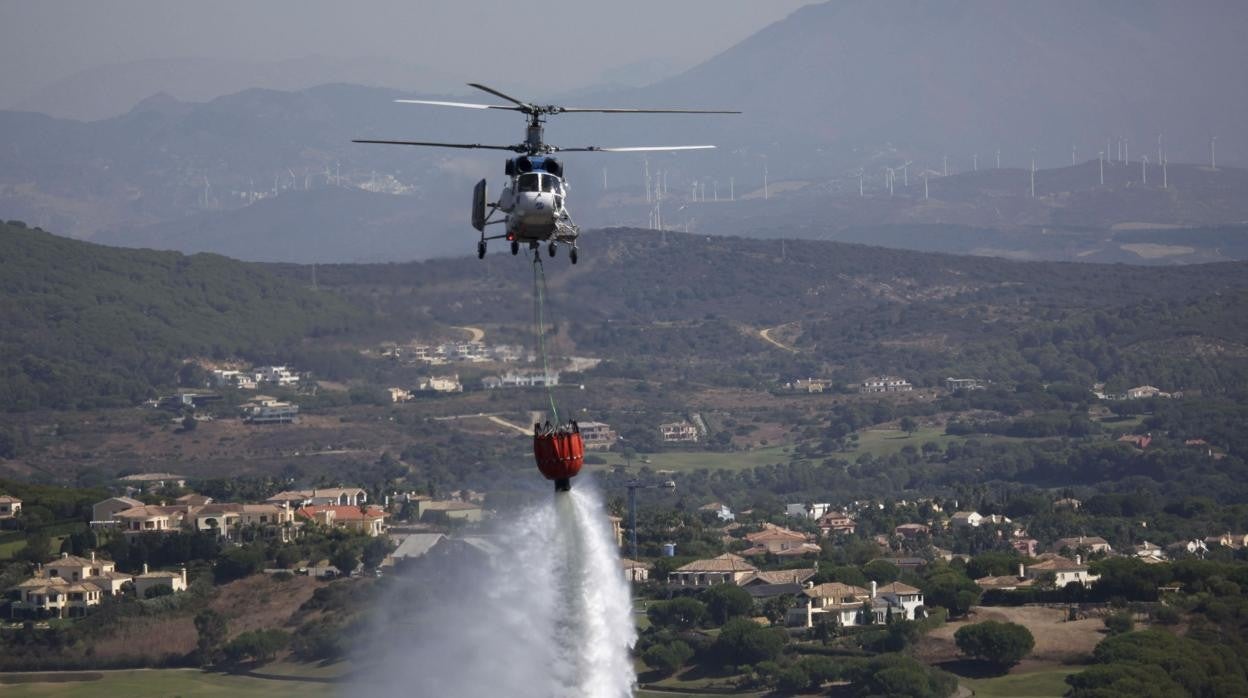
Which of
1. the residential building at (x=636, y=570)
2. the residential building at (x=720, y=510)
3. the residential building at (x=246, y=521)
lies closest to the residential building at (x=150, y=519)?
the residential building at (x=246, y=521)

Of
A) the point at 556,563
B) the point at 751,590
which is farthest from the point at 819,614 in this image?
the point at 556,563

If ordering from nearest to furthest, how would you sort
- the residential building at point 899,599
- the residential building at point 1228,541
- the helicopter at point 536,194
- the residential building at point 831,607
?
1. the helicopter at point 536,194
2. the residential building at point 831,607
3. the residential building at point 899,599
4. the residential building at point 1228,541

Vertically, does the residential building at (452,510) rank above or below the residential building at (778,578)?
above

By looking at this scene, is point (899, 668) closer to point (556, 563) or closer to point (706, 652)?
point (706, 652)

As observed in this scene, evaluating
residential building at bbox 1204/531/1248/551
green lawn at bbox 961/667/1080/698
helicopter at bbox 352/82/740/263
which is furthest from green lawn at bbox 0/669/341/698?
residential building at bbox 1204/531/1248/551

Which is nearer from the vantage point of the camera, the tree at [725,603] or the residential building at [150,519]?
the tree at [725,603]

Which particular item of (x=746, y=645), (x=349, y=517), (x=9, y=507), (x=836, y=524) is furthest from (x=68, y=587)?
(x=836, y=524)

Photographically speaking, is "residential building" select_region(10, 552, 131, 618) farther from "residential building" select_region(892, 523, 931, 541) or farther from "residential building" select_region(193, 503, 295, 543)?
"residential building" select_region(892, 523, 931, 541)

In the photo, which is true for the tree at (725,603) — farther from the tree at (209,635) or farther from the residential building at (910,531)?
the residential building at (910,531)
